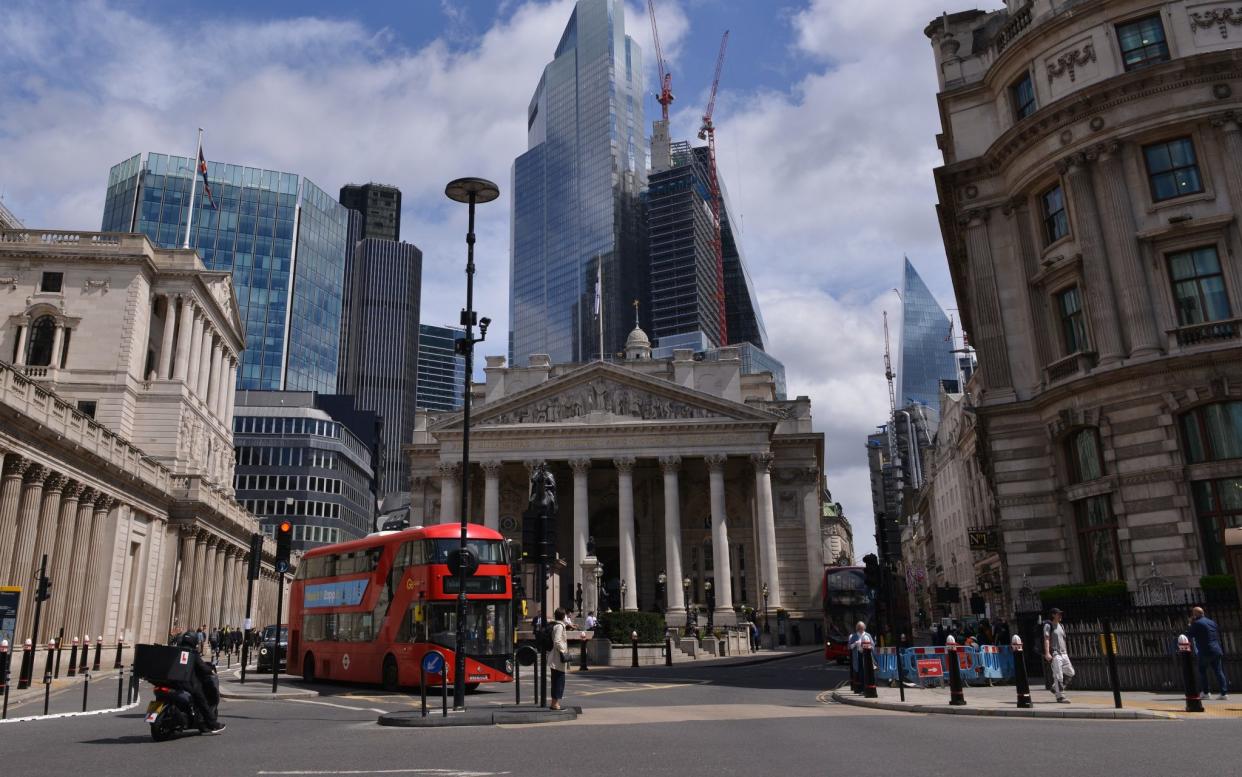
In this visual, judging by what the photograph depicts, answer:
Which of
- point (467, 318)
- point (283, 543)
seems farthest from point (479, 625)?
point (467, 318)

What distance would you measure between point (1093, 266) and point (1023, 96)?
23.6 feet

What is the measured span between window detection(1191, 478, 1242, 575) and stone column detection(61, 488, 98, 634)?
38.2 m

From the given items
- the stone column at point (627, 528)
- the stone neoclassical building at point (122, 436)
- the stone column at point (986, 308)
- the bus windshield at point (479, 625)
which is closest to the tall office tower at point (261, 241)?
the stone neoclassical building at point (122, 436)

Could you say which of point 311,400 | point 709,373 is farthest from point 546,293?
point 709,373

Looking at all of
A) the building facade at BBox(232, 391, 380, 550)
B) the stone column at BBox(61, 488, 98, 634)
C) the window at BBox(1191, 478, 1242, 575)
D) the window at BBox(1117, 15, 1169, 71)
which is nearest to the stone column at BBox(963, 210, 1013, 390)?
the window at BBox(1117, 15, 1169, 71)

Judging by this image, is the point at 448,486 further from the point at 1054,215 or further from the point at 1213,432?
the point at 1213,432

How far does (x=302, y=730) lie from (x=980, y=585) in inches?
2476

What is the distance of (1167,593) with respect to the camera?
2094cm

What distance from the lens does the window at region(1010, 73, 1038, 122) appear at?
27703 mm

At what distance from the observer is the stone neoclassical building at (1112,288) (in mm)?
22000

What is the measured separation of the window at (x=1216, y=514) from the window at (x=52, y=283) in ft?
176

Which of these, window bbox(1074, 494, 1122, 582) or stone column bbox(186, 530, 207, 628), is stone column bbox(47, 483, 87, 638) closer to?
stone column bbox(186, 530, 207, 628)

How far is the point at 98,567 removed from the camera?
36688 mm

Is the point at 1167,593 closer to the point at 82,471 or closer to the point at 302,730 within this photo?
the point at 302,730
